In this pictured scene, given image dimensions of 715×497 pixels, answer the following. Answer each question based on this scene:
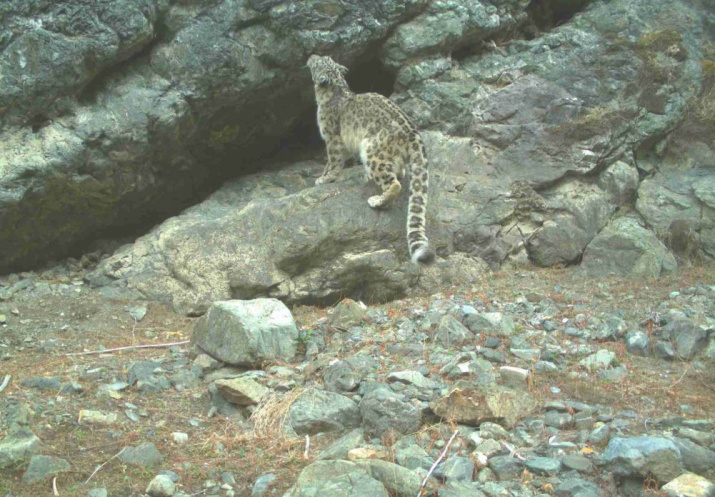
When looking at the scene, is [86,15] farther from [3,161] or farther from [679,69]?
[679,69]

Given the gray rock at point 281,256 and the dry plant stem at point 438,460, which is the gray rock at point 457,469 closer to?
the dry plant stem at point 438,460

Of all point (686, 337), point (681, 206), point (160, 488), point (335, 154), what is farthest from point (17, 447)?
point (681, 206)

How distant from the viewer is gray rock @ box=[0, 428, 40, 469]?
4750mm

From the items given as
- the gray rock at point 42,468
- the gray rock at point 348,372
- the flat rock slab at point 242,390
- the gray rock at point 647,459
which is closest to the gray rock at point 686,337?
the gray rock at point 647,459

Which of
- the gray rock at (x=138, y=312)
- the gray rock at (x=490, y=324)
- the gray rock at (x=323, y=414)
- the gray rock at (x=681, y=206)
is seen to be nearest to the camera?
the gray rock at (x=323, y=414)

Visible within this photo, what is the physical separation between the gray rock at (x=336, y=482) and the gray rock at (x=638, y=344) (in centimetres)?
315

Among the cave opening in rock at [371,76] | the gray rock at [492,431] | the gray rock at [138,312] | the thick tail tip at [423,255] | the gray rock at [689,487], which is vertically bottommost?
the gray rock at [138,312]

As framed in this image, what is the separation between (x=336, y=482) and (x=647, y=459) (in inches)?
69.9

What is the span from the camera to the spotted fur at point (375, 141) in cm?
859

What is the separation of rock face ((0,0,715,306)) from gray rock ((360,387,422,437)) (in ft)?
10.7

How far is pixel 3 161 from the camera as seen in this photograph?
820 centimetres

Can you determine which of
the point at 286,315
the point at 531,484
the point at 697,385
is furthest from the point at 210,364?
the point at 697,385

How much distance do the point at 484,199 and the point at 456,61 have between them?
2.33m

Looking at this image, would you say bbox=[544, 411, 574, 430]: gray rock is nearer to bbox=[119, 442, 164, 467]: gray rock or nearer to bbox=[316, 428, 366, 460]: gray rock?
bbox=[316, 428, 366, 460]: gray rock
